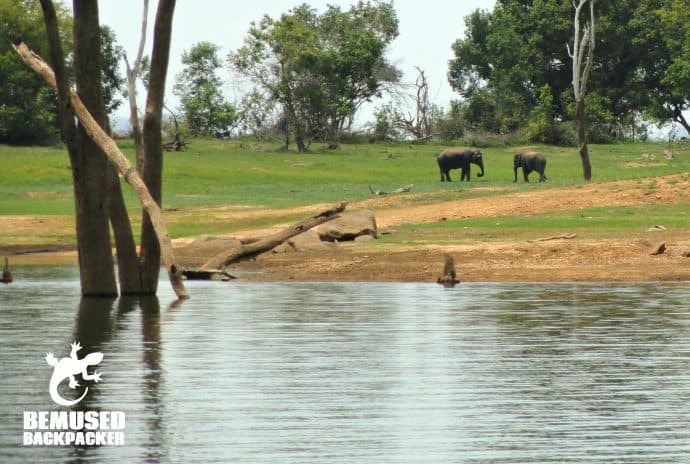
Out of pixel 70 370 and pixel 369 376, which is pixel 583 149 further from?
pixel 70 370

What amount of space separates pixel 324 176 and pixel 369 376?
1697 inches

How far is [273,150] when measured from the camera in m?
69.1

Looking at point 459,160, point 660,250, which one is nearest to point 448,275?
point 660,250

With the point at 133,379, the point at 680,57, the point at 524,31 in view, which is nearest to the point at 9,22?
the point at 524,31

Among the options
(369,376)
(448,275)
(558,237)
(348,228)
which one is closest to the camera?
(369,376)

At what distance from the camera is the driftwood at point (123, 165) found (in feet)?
70.8

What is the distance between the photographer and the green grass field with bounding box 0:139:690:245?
3719 centimetres

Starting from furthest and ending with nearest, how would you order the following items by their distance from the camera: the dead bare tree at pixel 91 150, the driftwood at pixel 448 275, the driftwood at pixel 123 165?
the driftwood at pixel 448 275, the dead bare tree at pixel 91 150, the driftwood at pixel 123 165

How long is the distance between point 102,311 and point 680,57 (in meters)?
54.6

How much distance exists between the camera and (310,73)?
239 ft

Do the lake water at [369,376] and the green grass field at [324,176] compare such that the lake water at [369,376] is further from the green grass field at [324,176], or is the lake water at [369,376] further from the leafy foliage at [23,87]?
the leafy foliage at [23,87]

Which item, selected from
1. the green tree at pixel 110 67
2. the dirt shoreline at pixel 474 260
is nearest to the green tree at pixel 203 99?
the green tree at pixel 110 67

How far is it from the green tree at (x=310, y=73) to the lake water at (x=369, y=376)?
4780 cm

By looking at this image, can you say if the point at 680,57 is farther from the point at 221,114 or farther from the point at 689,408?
the point at 689,408
